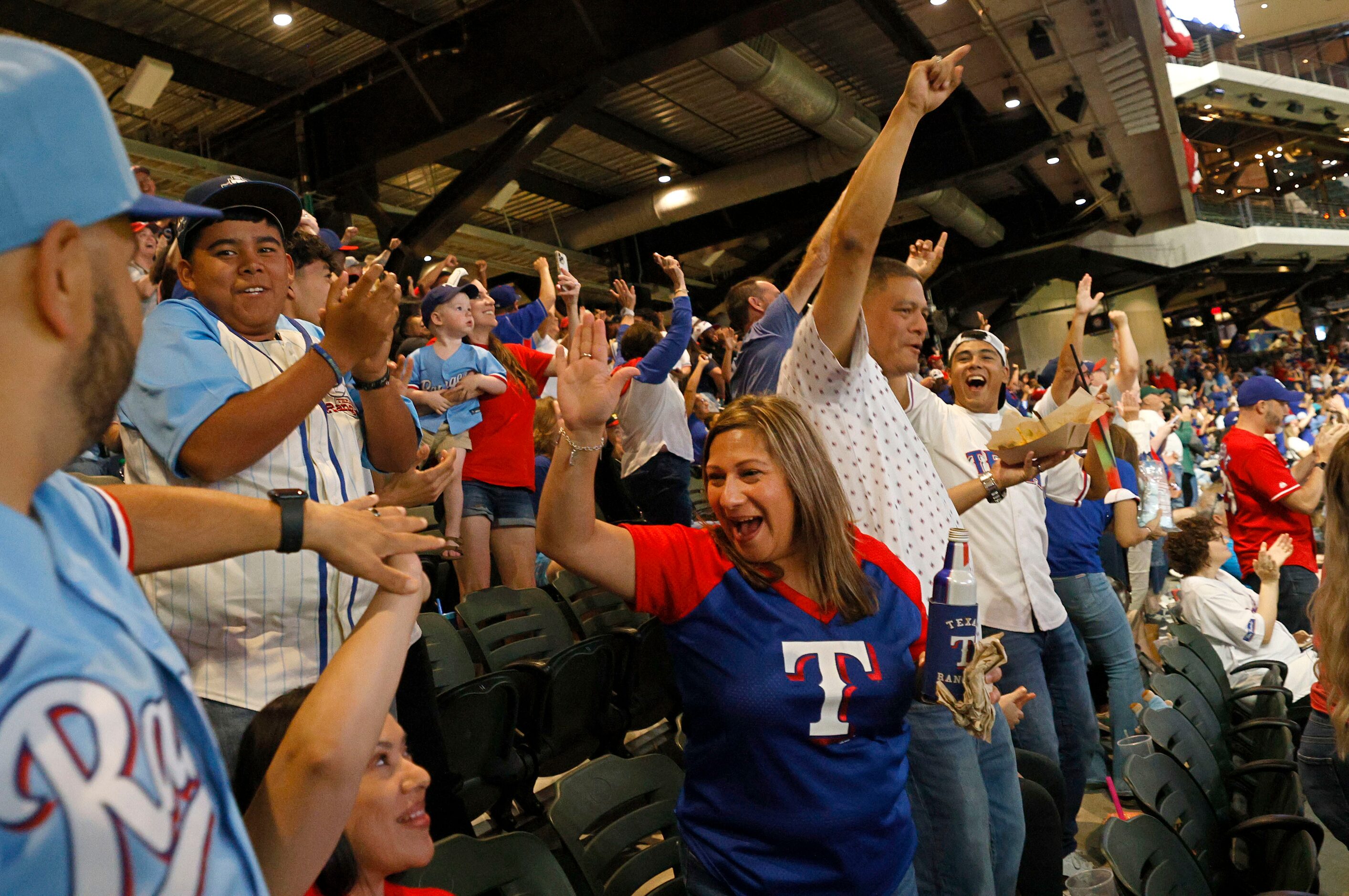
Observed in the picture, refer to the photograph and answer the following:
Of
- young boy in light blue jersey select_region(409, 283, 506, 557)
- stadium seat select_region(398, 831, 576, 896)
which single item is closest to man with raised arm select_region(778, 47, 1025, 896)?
stadium seat select_region(398, 831, 576, 896)

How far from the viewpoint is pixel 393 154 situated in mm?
7770

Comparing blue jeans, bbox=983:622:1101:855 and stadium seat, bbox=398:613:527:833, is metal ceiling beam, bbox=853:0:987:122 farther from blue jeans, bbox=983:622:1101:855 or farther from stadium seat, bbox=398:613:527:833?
stadium seat, bbox=398:613:527:833

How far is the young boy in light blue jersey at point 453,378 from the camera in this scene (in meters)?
4.15

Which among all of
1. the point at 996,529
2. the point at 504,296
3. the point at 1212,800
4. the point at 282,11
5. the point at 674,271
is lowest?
the point at 1212,800

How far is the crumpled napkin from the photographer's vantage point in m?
1.74

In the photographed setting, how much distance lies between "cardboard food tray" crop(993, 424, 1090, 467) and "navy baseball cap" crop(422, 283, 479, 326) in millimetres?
2636

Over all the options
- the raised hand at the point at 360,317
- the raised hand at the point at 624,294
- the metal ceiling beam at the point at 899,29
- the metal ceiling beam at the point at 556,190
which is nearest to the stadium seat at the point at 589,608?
the raised hand at the point at 624,294

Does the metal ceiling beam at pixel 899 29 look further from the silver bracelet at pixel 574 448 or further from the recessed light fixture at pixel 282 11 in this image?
the silver bracelet at pixel 574 448

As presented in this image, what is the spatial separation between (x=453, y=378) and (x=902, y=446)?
2.58 metres

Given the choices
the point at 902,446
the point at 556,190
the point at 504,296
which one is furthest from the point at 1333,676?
the point at 556,190

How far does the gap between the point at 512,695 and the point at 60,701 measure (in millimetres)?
2511

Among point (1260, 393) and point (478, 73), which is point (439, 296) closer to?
point (478, 73)

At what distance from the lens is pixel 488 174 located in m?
7.66

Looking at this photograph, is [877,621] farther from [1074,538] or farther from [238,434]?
[1074,538]
